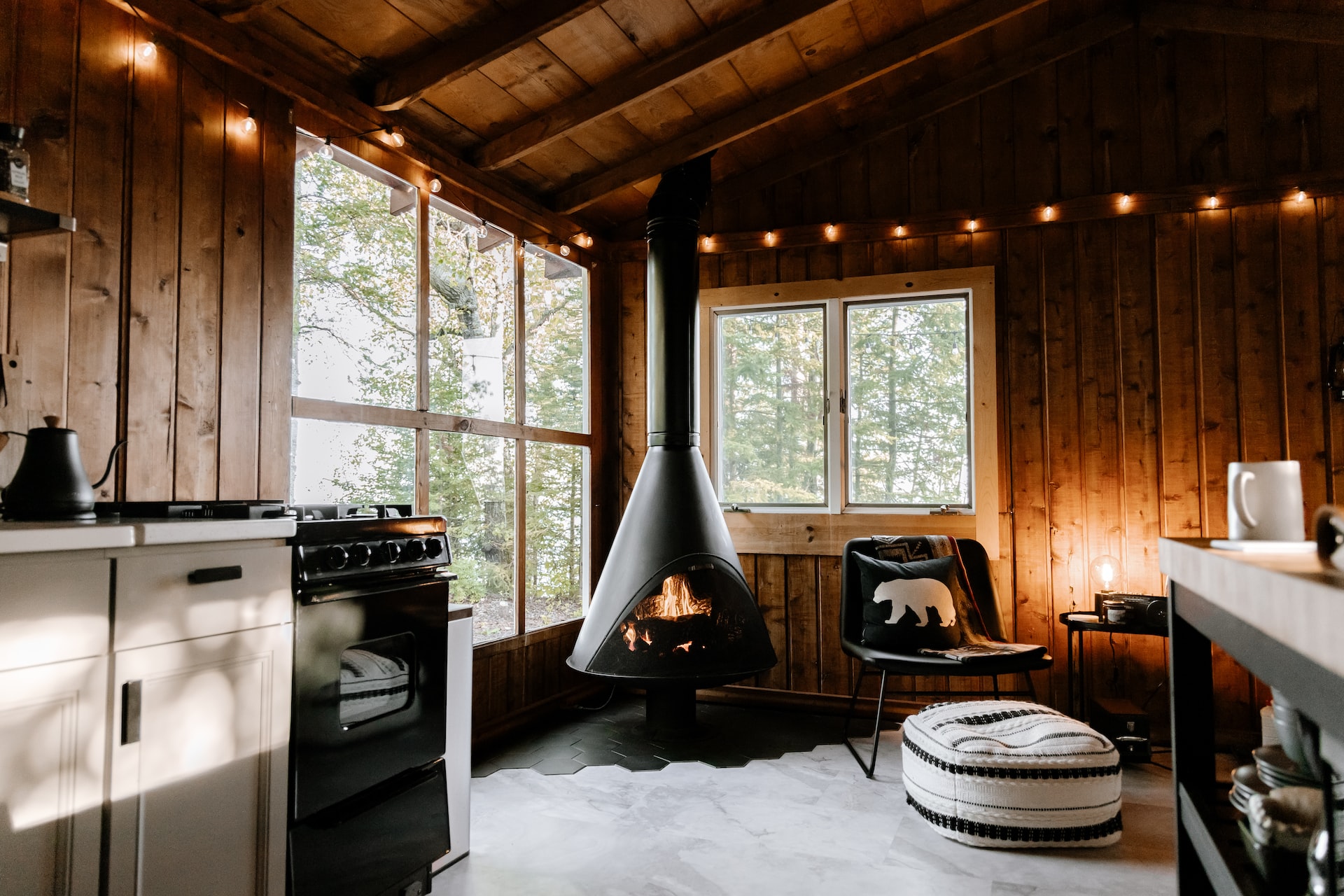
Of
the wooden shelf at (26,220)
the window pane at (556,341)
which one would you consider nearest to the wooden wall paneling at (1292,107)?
the window pane at (556,341)

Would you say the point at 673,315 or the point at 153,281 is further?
the point at 673,315

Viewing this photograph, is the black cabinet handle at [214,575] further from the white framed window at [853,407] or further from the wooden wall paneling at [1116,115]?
the wooden wall paneling at [1116,115]

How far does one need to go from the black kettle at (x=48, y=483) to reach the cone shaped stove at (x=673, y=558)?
1944 millimetres

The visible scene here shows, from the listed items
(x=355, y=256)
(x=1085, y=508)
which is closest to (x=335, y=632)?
(x=355, y=256)

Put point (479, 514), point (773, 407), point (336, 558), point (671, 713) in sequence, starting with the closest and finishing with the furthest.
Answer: point (336, 558) < point (479, 514) < point (671, 713) < point (773, 407)

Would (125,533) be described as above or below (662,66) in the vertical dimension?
below

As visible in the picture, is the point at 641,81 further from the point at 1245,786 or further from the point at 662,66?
the point at 1245,786

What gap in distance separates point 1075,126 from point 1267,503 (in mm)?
3362

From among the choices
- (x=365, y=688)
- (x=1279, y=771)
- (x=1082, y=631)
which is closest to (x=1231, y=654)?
(x=1279, y=771)

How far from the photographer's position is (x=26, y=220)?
171 cm

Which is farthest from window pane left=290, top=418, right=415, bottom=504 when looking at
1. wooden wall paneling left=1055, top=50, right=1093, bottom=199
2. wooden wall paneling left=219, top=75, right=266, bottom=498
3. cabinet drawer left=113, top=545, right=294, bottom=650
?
wooden wall paneling left=1055, top=50, right=1093, bottom=199

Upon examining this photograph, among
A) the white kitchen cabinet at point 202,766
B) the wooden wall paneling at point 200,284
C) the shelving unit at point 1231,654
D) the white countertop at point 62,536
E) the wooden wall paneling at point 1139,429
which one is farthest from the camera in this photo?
the wooden wall paneling at point 1139,429

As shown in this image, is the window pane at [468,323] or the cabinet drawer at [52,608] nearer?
the cabinet drawer at [52,608]

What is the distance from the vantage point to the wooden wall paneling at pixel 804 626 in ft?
13.3
